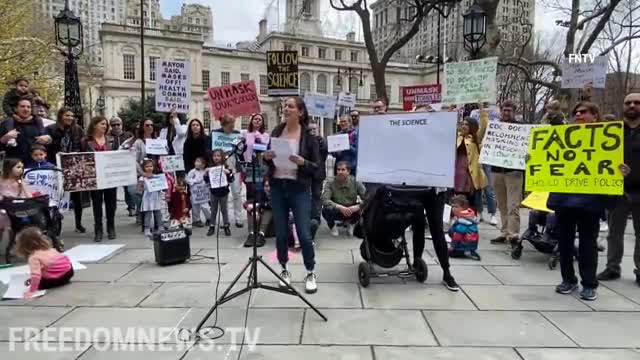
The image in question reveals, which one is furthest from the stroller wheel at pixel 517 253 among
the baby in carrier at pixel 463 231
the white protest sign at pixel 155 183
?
the white protest sign at pixel 155 183

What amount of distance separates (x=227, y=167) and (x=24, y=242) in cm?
352

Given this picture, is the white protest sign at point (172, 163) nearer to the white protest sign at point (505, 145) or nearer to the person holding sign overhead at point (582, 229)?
the white protest sign at point (505, 145)

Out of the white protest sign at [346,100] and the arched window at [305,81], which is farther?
the arched window at [305,81]

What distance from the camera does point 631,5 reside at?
19125 mm

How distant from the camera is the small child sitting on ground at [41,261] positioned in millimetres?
4895

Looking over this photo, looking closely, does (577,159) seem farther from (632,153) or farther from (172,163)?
(172,163)

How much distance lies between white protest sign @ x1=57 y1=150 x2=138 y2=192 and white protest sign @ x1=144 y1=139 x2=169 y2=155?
1.89 feet

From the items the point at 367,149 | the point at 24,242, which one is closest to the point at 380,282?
the point at 367,149

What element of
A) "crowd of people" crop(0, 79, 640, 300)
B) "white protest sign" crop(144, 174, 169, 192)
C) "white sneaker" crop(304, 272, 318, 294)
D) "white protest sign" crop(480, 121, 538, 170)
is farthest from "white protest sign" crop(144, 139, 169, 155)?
"white protest sign" crop(480, 121, 538, 170)

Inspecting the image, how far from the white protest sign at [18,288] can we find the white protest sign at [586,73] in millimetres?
9951

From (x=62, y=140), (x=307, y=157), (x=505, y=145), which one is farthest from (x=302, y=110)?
(x=62, y=140)

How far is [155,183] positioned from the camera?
7.69 m

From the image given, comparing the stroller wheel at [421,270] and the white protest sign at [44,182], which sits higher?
the white protest sign at [44,182]

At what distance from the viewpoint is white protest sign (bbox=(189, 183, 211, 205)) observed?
8.19 metres
